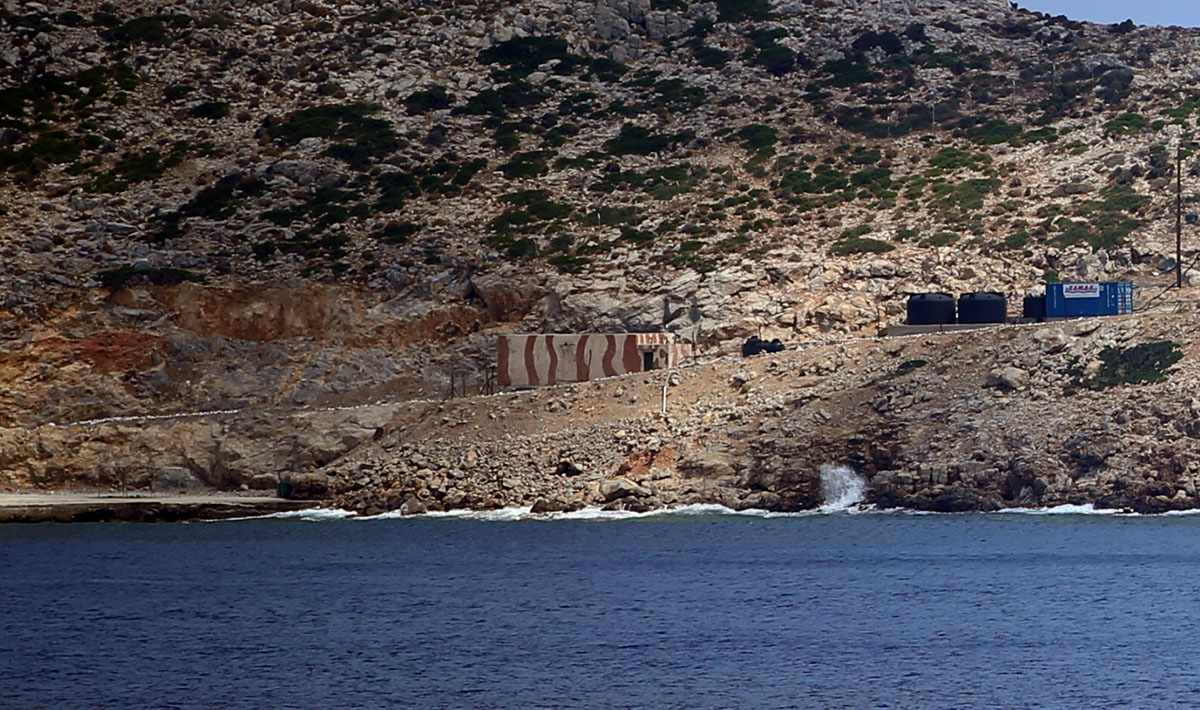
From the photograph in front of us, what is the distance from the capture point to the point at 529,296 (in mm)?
86562

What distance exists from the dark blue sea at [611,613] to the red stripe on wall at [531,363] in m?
9.93

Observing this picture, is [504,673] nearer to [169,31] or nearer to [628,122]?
[628,122]

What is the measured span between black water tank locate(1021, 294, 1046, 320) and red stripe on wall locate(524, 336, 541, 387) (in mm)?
20127

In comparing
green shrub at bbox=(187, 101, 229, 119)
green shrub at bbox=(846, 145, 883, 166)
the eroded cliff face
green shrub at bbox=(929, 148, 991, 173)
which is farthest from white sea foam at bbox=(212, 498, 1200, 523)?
green shrub at bbox=(187, 101, 229, 119)

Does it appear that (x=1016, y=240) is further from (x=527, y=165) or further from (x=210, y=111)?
(x=210, y=111)

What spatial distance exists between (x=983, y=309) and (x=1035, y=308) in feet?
6.89

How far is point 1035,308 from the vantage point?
7688 centimetres

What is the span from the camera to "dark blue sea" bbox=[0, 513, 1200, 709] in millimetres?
38594

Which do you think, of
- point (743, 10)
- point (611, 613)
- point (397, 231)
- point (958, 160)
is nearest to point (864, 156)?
point (958, 160)

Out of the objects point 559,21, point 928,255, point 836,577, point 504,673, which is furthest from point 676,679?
point 559,21

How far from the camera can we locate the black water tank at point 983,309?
252 feet

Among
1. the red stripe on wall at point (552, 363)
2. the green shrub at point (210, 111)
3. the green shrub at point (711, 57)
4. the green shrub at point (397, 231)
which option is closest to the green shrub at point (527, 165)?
the green shrub at point (397, 231)

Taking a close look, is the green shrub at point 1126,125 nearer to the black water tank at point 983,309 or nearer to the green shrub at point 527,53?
the black water tank at point 983,309

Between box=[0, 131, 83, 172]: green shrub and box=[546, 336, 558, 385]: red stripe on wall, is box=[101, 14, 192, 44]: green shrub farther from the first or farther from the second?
box=[546, 336, 558, 385]: red stripe on wall
